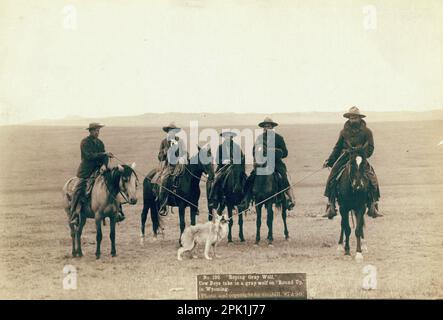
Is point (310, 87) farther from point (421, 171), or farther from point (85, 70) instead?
point (85, 70)

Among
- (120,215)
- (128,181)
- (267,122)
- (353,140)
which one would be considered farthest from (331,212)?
(120,215)

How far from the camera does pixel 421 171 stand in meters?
15.6

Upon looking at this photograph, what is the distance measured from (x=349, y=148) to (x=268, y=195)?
5.73 ft

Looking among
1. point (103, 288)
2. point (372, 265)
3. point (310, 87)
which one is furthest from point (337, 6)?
point (103, 288)

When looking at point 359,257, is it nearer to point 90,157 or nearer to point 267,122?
point 267,122

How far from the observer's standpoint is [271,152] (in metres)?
15.4

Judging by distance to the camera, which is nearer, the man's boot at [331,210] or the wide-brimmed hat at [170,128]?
the man's boot at [331,210]

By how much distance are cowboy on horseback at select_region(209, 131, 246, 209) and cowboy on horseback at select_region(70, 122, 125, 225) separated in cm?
175

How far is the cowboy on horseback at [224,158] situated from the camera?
15.3m

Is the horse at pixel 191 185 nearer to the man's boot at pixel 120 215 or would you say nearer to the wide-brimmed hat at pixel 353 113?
the man's boot at pixel 120 215

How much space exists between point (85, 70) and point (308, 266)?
5665 millimetres

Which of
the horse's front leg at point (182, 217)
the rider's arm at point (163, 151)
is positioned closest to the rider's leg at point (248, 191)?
the horse's front leg at point (182, 217)

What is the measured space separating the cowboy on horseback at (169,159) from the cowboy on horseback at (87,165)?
897 millimetres

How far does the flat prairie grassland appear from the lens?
48.7ft
